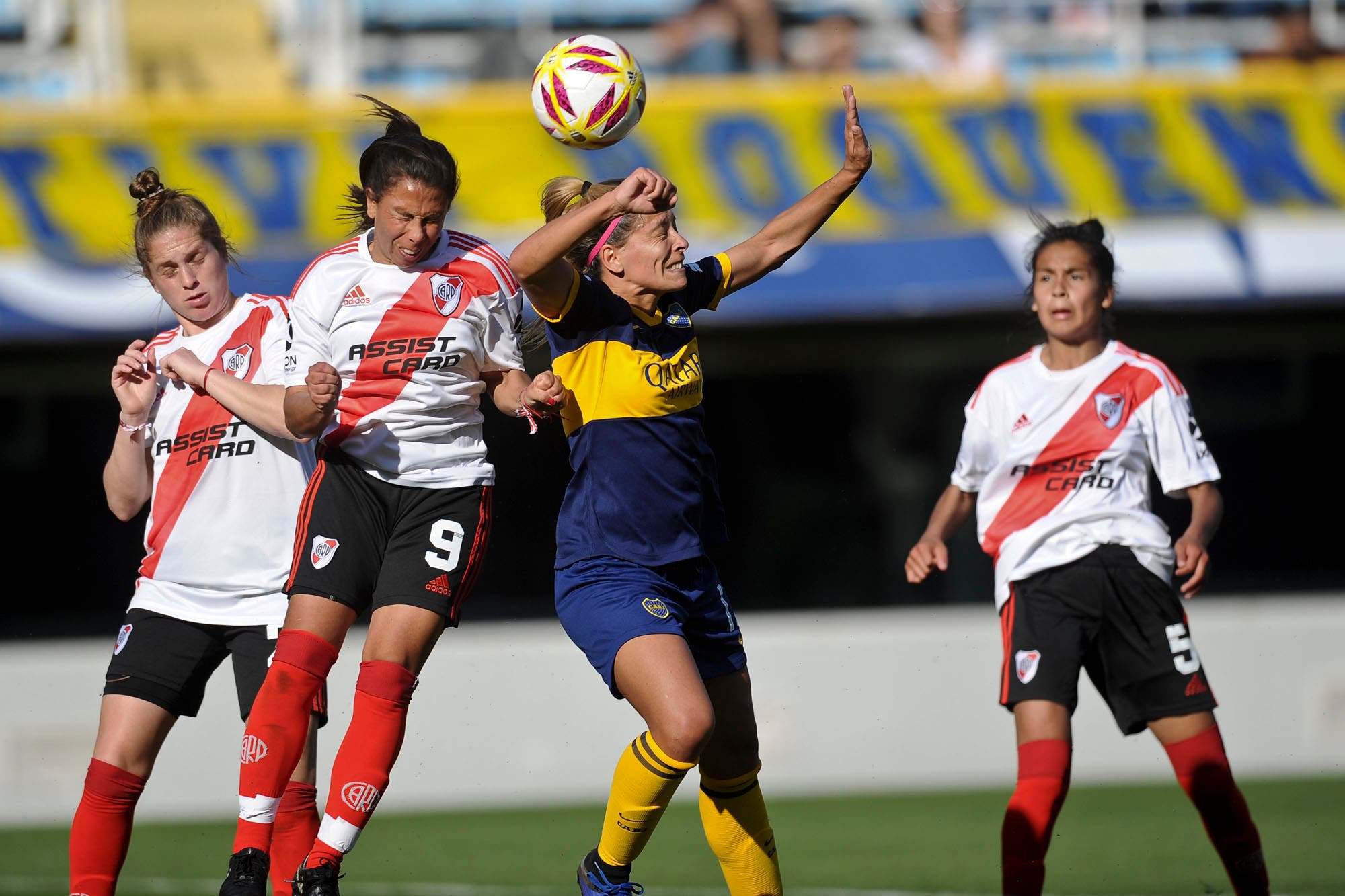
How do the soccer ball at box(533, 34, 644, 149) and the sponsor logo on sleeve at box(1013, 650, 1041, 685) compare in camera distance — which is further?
the sponsor logo on sleeve at box(1013, 650, 1041, 685)

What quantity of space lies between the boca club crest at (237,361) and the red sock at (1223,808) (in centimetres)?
311

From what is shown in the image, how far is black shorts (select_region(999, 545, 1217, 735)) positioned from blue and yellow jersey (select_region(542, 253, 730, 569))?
1.16 m

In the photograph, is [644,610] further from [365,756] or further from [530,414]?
[365,756]

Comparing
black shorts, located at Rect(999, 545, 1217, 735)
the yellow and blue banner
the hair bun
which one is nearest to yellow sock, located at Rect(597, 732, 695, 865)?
black shorts, located at Rect(999, 545, 1217, 735)

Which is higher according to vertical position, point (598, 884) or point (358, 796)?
point (358, 796)

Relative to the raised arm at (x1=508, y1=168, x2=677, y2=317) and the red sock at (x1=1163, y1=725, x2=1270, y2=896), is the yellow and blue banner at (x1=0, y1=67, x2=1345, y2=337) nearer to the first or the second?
the red sock at (x1=1163, y1=725, x2=1270, y2=896)

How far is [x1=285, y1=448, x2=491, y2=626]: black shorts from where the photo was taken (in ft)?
15.7

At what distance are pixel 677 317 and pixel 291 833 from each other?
6.49 ft

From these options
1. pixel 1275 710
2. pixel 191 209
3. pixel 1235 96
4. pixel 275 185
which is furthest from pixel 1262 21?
pixel 191 209

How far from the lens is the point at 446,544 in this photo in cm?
483

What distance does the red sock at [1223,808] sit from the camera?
5164 millimetres

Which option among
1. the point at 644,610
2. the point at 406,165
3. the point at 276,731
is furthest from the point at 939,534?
the point at 276,731

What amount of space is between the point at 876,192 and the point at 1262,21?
371 cm

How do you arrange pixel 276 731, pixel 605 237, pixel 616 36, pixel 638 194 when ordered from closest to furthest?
1. pixel 638 194
2. pixel 276 731
3. pixel 605 237
4. pixel 616 36
